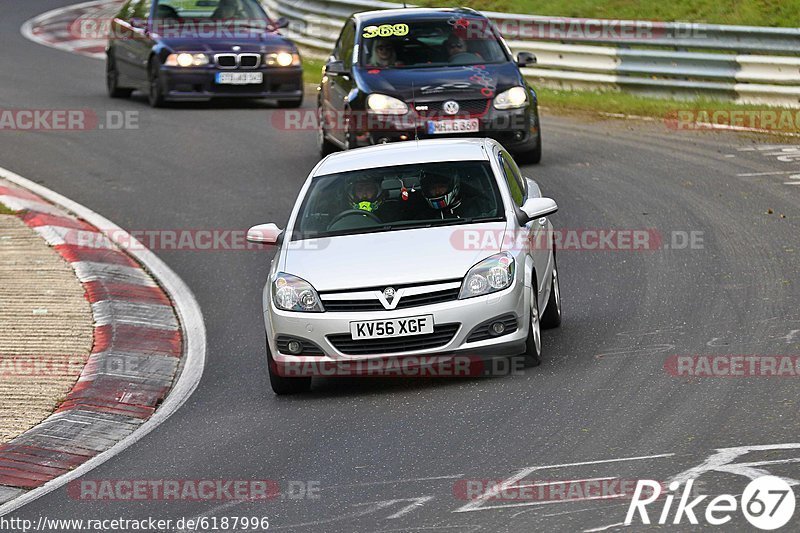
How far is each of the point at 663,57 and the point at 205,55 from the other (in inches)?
244

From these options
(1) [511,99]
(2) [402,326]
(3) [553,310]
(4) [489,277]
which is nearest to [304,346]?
(2) [402,326]

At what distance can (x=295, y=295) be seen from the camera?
973 cm

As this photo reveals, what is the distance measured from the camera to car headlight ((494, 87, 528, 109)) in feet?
53.9

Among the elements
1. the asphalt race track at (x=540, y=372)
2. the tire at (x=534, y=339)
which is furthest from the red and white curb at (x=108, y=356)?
the tire at (x=534, y=339)

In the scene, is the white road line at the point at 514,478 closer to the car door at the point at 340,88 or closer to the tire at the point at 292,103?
the car door at the point at 340,88

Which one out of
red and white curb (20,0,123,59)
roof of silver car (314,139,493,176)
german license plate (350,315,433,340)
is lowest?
red and white curb (20,0,123,59)

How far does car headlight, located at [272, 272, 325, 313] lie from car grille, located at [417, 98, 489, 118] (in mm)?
6696

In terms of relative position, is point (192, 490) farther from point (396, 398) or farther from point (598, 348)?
point (598, 348)

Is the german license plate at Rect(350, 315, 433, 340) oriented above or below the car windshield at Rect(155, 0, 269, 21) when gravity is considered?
above

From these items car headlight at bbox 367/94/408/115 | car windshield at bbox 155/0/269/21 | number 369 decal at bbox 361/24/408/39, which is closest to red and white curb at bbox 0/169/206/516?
car headlight at bbox 367/94/408/115

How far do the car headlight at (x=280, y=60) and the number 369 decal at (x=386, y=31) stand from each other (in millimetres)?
3833

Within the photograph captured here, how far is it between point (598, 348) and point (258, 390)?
2244mm

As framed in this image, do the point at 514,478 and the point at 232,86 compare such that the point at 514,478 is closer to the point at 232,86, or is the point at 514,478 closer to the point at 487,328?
the point at 487,328

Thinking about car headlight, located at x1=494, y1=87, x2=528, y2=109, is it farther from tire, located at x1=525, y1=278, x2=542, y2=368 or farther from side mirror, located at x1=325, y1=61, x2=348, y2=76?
tire, located at x1=525, y1=278, x2=542, y2=368
